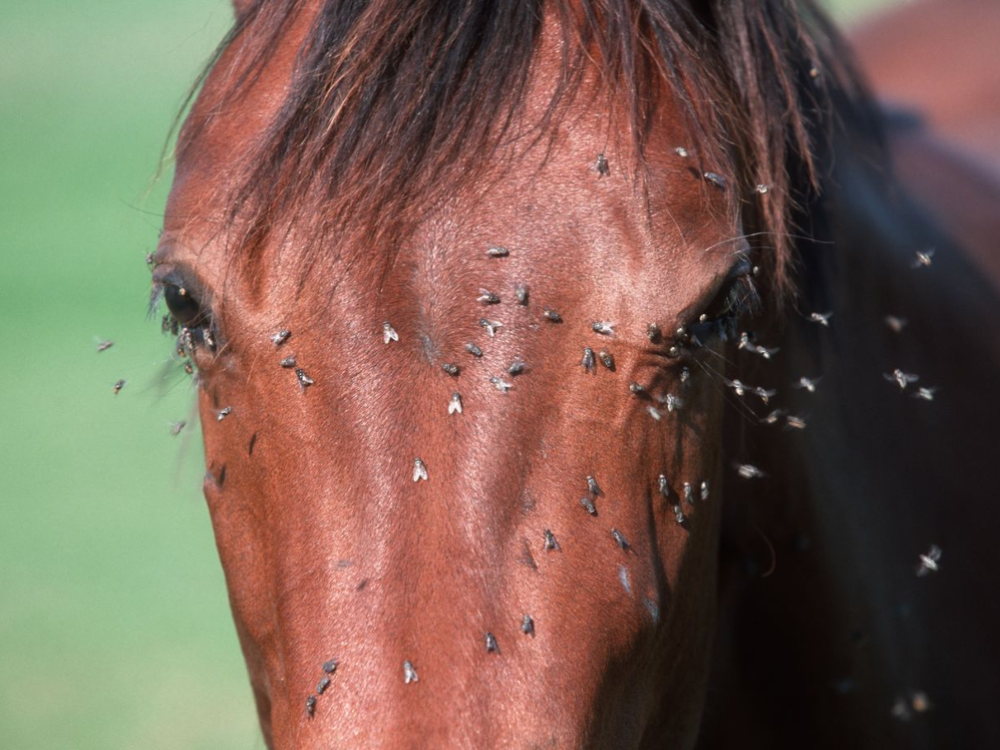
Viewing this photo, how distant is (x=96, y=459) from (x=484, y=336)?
7.16 meters

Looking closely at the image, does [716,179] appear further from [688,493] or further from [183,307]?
[183,307]

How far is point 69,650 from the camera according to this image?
19.2ft

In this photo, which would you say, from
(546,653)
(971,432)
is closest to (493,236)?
(546,653)

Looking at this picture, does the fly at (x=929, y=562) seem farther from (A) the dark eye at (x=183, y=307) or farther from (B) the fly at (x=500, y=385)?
(A) the dark eye at (x=183, y=307)

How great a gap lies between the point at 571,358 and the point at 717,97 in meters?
0.54

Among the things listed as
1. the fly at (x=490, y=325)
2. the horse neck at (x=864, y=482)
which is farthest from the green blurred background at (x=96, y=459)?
the horse neck at (x=864, y=482)

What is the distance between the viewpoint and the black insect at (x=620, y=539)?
1.39m

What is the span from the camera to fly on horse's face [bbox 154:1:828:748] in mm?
1272

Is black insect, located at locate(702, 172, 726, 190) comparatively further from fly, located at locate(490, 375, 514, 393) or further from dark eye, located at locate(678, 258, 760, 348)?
fly, located at locate(490, 375, 514, 393)

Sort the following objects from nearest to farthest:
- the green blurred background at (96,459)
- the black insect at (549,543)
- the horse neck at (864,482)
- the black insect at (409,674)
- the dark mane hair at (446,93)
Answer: the black insect at (409,674)
the black insect at (549,543)
the dark mane hair at (446,93)
the horse neck at (864,482)
the green blurred background at (96,459)

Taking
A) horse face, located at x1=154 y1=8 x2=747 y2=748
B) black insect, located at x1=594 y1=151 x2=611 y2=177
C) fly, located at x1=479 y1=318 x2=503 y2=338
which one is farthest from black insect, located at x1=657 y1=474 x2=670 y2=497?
black insect, located at x1=594 y1=151 x2=611 y2=177

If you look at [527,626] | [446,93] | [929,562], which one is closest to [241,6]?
[446,93]

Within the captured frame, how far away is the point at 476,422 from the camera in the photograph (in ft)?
4.43

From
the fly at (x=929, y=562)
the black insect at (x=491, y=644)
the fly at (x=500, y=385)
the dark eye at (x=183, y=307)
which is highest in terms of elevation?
the dark eye at (x=183, y=307)
